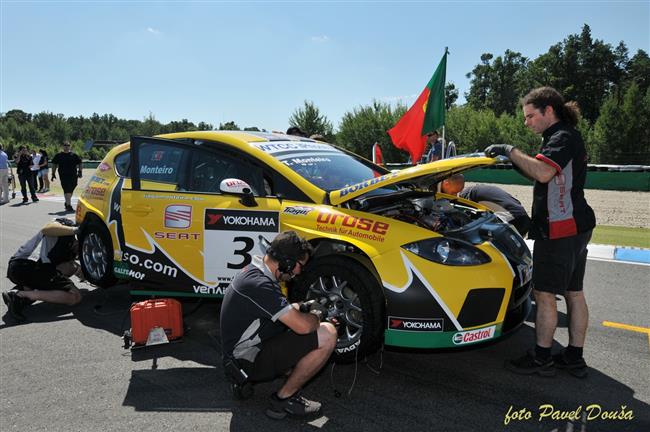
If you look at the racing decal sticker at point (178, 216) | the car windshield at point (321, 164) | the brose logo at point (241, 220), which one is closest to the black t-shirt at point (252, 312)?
the brose logo at point (241, 220)

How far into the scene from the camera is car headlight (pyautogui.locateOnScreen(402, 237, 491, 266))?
3279 millimetres

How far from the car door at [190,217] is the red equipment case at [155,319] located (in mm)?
262

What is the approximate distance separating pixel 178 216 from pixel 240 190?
79cm

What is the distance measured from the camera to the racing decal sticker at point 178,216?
4.29 meters

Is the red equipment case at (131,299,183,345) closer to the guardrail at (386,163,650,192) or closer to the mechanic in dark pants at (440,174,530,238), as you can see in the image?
the mechanic in dark pants at (440,174,530,238)

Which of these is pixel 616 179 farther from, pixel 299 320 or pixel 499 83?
pixel 499 83

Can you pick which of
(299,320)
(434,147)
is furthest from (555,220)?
(434,147)

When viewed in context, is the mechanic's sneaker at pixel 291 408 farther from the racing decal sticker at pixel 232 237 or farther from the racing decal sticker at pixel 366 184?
the racing decal sticker at pixel 366 184

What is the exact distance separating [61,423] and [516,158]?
11.0 feet

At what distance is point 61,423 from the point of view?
9.72 ft

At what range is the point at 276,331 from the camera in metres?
2.99

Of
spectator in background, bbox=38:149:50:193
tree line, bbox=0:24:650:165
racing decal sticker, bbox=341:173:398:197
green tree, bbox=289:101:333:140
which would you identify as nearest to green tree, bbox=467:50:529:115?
tree line, bbox=0:24:650:165

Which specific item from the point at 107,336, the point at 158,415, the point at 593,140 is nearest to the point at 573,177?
the point at 158,415

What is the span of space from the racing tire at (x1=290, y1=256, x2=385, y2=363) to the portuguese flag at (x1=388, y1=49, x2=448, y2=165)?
5799 mm
